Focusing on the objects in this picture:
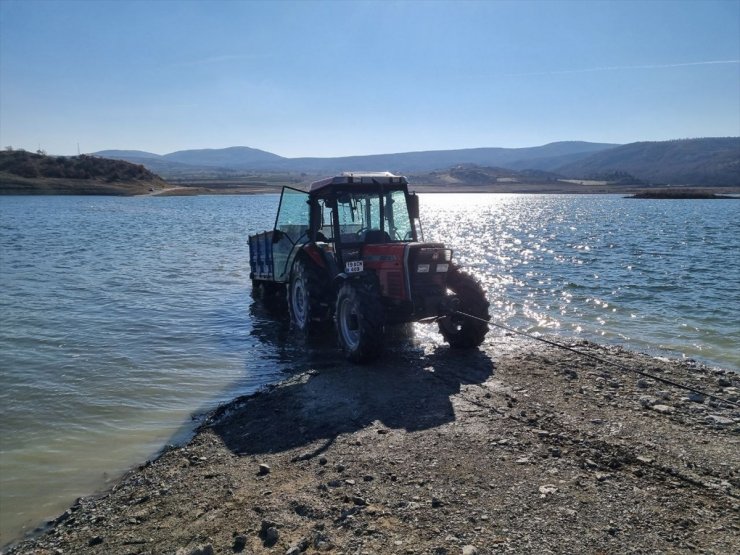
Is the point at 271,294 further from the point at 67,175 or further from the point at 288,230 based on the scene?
the point at 67,175

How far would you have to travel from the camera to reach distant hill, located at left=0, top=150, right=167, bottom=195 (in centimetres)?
7394

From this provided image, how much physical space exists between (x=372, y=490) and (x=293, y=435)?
1658 mm

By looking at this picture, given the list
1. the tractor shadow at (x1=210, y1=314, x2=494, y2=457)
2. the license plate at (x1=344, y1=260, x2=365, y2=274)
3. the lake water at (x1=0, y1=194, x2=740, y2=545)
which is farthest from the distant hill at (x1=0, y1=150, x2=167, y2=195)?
the tractor shadow at (x1=210, y1=314, x2=494, y2=457)

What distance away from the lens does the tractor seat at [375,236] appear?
387 inches

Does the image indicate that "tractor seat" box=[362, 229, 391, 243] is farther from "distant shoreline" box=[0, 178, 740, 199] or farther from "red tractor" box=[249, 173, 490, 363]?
"distant shoreline" box=[0, 178, 740, 199]

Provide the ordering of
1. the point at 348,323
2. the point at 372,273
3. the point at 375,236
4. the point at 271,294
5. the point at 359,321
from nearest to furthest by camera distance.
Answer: the point at 359,321
the point at 348,323
the point at 372,273
the point at 375,236
the point at 271,294

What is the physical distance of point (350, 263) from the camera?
945 cm

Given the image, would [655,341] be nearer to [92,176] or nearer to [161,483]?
[161,483]

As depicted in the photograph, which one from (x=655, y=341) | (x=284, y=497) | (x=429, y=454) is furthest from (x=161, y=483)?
(x=655, y=341)

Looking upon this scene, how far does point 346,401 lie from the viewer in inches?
283

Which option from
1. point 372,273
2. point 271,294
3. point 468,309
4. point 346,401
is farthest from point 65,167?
point 346,401

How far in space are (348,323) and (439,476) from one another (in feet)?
14.1

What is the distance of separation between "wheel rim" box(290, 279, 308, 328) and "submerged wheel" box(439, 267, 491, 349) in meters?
2.80

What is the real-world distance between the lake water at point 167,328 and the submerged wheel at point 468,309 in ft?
7.27
